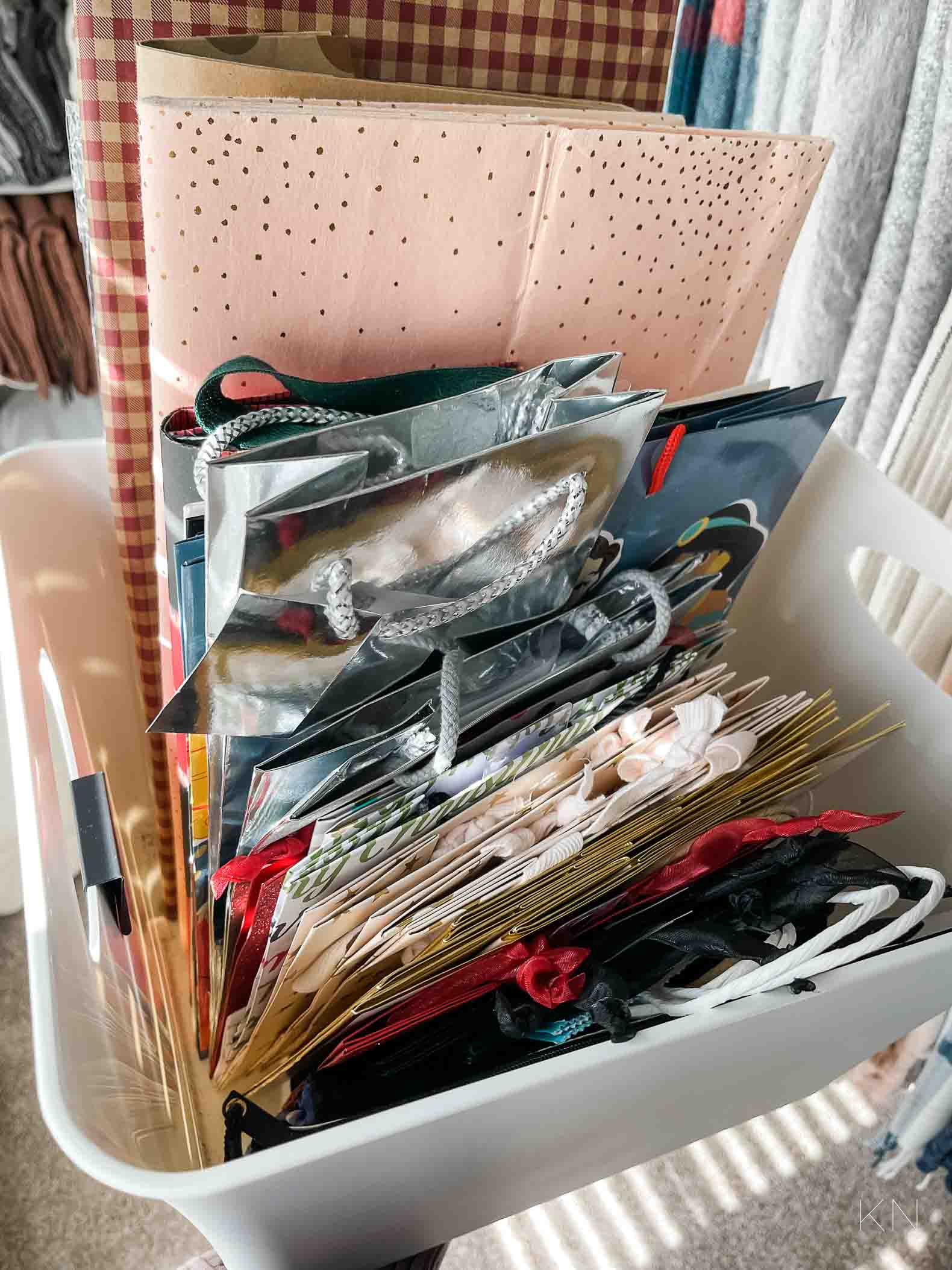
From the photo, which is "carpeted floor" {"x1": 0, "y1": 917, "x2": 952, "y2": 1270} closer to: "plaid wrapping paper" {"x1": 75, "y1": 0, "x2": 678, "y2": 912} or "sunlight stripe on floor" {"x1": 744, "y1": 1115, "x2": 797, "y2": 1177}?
"sunlight stripe on floor" {"x1": 744, "y1": 1115, "x2": 797, "y2": 1177}

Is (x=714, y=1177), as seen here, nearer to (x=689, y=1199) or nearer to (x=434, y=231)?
(x=689, y=1199)

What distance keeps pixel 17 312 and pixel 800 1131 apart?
141cm

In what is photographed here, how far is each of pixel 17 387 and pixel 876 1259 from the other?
4.99 ft

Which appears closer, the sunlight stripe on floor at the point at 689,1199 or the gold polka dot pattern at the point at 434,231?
the gold polka dot pattern at the point at 434,231

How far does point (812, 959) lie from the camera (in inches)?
18.0

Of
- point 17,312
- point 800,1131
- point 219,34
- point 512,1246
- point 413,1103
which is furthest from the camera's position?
point 17,312

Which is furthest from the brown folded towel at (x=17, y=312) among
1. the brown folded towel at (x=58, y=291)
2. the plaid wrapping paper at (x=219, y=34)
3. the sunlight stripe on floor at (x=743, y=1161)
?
the sunlight stripe on floor at (x=743, y=1161)

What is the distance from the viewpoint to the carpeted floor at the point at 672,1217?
2.93 ft

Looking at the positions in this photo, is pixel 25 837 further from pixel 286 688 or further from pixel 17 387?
pixel 17 387

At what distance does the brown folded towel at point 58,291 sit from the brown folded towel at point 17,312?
10mm

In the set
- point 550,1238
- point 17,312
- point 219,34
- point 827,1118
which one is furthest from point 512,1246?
point 17,312

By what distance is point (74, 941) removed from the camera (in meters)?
0.44

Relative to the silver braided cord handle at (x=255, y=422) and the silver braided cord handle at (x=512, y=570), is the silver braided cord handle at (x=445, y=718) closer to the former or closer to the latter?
the silver braided cord handle at (x=512, y=570)

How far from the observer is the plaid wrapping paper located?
0.49 m
